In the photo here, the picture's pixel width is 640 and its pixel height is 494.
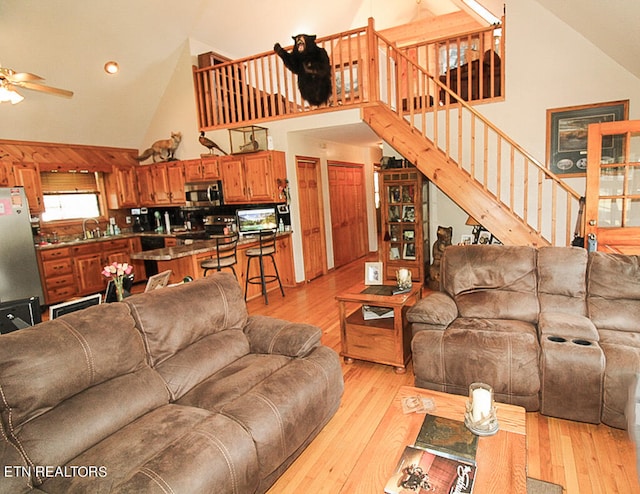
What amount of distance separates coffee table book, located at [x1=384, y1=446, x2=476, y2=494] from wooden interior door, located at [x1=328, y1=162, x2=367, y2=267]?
18.5ft

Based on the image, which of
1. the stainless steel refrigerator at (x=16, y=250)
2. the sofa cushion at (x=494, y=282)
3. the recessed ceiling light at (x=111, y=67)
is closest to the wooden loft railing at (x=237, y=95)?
the recessed ceiling light at (x=111, y=67)

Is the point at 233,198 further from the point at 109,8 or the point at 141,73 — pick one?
the point at 109,8

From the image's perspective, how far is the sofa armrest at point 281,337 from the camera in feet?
7.77

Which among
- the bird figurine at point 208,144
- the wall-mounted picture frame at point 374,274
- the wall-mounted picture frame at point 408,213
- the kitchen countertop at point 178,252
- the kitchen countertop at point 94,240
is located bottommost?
the wall-mounted picture frame at point 374,274

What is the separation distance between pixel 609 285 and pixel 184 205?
20.3 feet

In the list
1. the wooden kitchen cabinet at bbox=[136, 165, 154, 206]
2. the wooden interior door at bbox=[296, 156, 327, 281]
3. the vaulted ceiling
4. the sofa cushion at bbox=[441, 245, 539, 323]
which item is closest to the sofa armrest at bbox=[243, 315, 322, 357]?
the sofa cushion at bbox=[441, 245, 539, 323]

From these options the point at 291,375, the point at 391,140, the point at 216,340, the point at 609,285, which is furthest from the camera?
the point at 391,140

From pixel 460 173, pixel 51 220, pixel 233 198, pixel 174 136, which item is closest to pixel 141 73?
pixel 174 136

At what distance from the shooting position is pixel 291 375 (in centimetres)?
205

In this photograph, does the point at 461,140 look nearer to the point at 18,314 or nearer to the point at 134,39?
the point at 18,314

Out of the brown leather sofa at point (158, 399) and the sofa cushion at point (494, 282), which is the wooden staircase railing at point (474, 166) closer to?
the sofa cushion at point (494, 282)

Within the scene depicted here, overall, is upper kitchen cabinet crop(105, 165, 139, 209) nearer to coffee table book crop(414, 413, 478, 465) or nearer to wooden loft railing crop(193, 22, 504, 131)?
wooden loft railing crop(193, 22, 504, 131)

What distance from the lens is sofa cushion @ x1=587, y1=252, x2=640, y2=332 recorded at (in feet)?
8.18

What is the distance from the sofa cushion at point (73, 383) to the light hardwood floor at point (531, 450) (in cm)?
92
